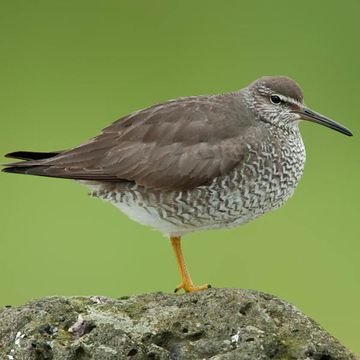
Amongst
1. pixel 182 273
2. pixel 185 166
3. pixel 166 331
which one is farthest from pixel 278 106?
pixel 166 331

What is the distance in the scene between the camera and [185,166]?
22.0 feet

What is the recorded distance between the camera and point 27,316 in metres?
4.91

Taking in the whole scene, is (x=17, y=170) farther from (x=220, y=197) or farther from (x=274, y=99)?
(x=274, y=99)

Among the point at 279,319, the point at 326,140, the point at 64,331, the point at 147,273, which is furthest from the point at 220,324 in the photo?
the point at 326,140

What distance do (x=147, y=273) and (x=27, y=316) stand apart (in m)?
5.48

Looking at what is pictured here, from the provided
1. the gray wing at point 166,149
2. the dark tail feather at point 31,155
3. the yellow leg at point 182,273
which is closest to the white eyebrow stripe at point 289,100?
the gray wing at point 166,149

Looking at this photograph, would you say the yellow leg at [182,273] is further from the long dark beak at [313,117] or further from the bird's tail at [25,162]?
the long dark beak at [313,117]

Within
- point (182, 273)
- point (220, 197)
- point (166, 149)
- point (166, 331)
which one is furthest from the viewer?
point (182, 273)

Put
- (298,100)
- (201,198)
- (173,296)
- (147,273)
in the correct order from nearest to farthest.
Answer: (173,296)
(201,198)
(298,100)
(147,273)

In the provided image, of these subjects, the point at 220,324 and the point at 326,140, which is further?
the point at 326,140

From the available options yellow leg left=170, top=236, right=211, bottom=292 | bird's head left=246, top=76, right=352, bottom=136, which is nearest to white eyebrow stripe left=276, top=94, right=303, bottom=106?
bird's head left=246, top=76, right=352, bottom=136

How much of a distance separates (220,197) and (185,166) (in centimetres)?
37

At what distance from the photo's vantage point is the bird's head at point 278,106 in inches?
281

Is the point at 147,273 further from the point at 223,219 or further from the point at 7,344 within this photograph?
the point at 7,344
